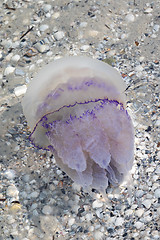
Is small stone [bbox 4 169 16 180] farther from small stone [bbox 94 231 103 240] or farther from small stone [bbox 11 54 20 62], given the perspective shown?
small stone [bbox 11 54 20 62]

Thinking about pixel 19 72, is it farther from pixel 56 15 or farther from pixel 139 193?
pixel 139 193

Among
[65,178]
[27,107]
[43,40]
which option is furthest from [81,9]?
[65,178]

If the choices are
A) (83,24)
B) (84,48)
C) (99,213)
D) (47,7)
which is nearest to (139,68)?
(84,48)

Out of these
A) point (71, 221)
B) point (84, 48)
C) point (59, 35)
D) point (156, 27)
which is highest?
point (59, 35)

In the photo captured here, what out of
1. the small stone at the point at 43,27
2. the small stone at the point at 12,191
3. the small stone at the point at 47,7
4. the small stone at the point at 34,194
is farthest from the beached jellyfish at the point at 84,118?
the small stone at the point at 47,7

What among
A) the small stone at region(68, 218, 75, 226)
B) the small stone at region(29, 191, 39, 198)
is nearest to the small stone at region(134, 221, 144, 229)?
the small stone at region(68, 218, 75, 226)
